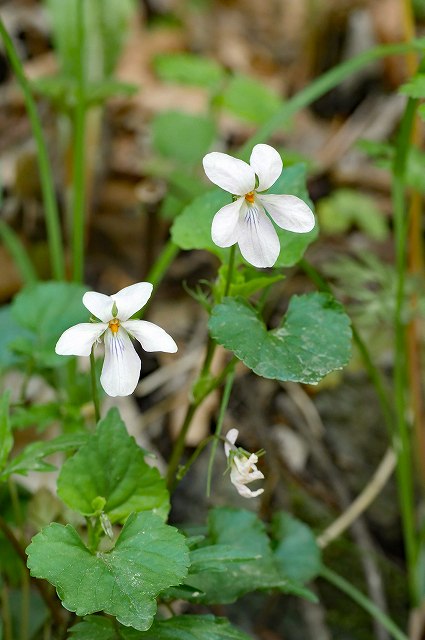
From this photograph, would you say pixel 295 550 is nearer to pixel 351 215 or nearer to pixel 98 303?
pixel 98 303

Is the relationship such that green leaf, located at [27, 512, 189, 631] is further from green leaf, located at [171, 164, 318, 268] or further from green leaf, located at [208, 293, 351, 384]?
green leaf, located at [171, 164, 318, 268]

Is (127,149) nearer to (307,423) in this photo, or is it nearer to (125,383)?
(307,423)

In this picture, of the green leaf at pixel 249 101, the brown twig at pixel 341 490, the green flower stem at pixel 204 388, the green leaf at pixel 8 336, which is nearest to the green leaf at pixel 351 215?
the green leaf at pixel 249 101

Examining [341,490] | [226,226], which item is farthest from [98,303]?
[341,490]

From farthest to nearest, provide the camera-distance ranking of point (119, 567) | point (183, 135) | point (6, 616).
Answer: point (183, 135), point (6, 616), point (119, 567)

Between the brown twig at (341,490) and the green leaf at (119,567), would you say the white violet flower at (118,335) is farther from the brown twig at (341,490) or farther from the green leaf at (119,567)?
the brown twig at (341,490)
